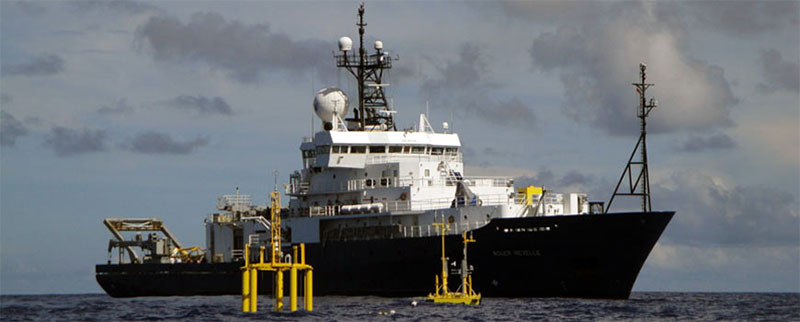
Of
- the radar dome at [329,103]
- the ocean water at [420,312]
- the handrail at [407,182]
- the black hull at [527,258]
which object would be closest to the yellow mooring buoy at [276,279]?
the ocean water at [420,312]

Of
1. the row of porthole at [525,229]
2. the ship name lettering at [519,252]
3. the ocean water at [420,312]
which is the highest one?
the row of porthole at [525,229]

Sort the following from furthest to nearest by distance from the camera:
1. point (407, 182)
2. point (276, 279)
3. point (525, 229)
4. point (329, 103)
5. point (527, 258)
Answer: point (329, 103), point (407, 182), point (527, 258), point (525, 229), point (276, 279)

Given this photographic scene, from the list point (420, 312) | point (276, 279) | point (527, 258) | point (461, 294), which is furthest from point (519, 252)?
point (276, 279)

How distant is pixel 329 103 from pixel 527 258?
17.1m

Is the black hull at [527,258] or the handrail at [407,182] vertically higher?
the handrail at [407,182]

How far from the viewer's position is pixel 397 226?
6544 cm

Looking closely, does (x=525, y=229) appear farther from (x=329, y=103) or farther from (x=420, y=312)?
(x=329, y=103)

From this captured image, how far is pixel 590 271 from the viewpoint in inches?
2338

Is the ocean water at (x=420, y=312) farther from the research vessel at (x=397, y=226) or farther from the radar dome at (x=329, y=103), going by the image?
the radar dome at (x=329, y=103)

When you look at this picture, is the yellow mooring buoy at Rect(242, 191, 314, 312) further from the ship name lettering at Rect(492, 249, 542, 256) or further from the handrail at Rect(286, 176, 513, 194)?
the handrail at Rect(286, 176, 513, 194)

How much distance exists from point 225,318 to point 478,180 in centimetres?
1964

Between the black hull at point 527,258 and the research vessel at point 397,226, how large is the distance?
0.18ft

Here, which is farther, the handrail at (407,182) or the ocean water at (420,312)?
the handrail at (407,182)

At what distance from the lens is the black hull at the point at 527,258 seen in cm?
5856
